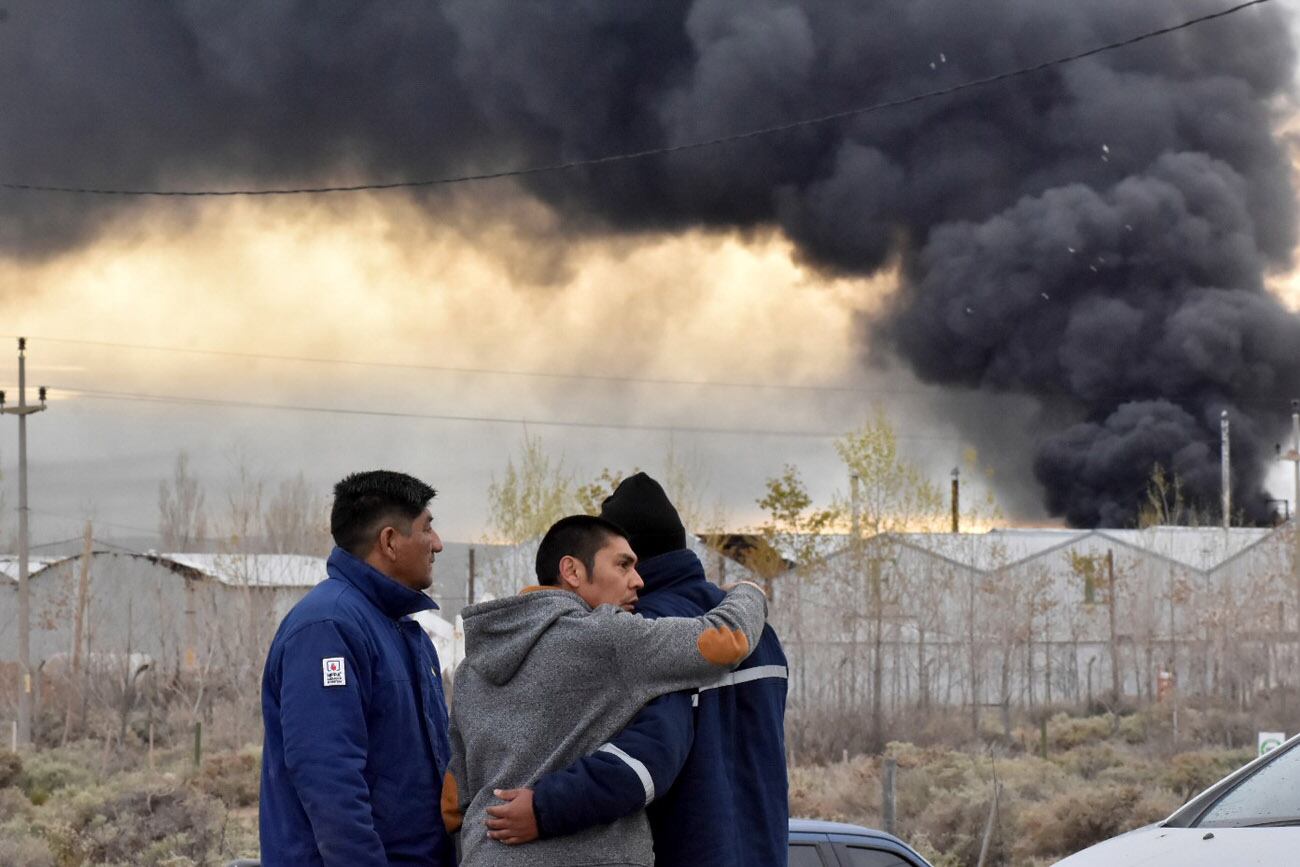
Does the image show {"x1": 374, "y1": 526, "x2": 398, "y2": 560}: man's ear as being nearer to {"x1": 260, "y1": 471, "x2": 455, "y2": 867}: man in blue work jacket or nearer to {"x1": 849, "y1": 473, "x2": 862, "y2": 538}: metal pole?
{"x1": 260, "y1": 471, "x2": 455, "y2": 867}: man in blue work jacket

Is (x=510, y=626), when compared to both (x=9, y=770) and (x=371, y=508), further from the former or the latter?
(x=9, y=770)

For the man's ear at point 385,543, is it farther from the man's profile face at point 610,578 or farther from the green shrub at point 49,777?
the green shrub at point 49,777

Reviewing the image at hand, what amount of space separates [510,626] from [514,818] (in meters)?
0.42

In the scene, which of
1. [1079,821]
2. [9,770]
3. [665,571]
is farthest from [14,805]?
[665,571]

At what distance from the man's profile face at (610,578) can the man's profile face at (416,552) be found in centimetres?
52

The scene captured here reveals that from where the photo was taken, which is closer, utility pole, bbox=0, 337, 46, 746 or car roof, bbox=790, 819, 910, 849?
car roof, bbox=790, 819, 910, 849

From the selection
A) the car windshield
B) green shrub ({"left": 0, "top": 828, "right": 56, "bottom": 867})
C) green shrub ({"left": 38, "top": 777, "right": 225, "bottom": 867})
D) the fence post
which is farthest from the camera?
green shrub ({"left": 38, "top": 777, "right": 225, "bottom": 867})

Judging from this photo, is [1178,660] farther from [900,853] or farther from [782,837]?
[782,837]

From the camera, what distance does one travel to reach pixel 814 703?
2956 cm

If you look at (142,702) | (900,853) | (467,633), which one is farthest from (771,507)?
(467,633)

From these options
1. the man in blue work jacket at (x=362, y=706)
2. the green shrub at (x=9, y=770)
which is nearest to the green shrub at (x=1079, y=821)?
the man in blue work jacket at (x=362, y=706)

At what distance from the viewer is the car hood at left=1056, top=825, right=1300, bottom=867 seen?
533 cm

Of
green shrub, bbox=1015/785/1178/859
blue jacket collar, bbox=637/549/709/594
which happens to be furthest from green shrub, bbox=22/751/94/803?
blue jacket collar, bbox=637/549/709/594

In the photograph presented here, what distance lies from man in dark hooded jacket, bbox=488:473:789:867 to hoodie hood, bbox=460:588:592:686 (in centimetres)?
25
